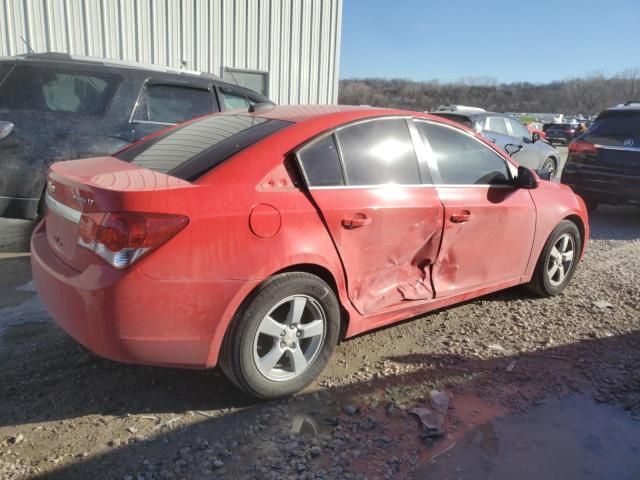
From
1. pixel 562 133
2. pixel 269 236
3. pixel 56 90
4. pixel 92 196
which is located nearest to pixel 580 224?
pixel 269 236

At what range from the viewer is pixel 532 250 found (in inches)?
163

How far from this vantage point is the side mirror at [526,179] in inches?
152

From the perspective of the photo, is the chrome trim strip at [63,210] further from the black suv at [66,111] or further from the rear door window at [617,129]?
the rear door window at [617,129]

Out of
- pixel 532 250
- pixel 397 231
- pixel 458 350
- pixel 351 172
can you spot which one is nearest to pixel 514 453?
pixel 458 350

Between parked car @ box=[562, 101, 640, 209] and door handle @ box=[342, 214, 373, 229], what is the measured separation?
5.80m

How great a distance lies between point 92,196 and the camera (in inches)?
95.2

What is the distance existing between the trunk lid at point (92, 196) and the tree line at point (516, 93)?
84792 millimetres

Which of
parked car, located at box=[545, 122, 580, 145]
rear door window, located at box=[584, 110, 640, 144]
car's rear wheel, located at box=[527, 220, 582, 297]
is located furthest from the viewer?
parked car, located at box=[545, 122, 580, 145]

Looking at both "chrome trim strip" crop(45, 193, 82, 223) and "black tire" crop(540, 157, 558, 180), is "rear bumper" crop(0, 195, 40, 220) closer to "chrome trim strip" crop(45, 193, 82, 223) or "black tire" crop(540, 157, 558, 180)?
"chrome trim strip" crop(45, 193, 82, 223)

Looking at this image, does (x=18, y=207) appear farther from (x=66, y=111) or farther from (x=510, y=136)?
(x=510, y=136)

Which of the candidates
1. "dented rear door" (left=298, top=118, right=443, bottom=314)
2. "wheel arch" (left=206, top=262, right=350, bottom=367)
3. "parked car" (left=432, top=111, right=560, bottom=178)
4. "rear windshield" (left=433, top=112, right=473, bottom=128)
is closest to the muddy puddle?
"dented rear door" (left=298, top=118, right=443, bottom=314)

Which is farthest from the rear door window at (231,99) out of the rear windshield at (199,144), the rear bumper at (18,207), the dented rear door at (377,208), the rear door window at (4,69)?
the dented rear door at (377,208)

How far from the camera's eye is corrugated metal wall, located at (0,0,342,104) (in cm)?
876

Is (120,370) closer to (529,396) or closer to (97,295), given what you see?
(97,295)
